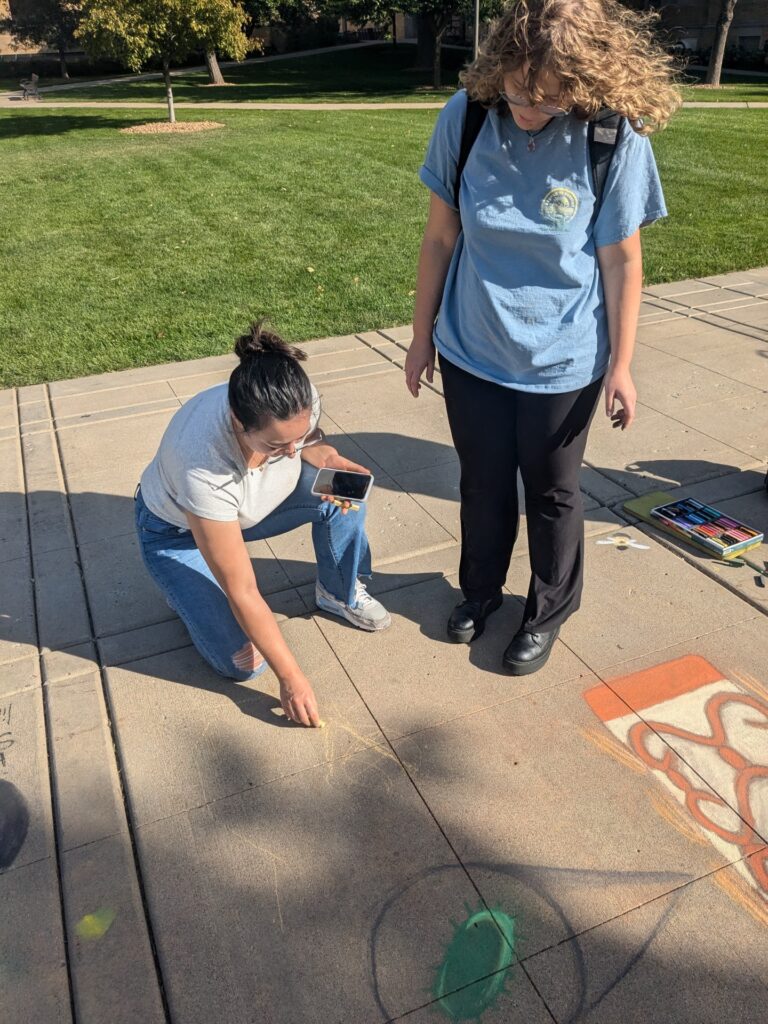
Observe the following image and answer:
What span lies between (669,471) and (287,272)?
4.77 meters

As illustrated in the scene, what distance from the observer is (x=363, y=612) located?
3027mm

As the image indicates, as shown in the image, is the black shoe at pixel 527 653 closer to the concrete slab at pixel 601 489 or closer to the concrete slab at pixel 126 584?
the concrete slab at pixel 126 584

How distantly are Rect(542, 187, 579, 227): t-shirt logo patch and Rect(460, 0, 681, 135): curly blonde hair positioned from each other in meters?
0.20

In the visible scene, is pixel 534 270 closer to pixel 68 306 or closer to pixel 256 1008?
pixel 256 1008

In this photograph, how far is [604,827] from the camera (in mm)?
2242

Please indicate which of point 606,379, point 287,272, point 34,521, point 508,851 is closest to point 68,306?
point 287,272

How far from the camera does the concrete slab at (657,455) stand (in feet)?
13.1

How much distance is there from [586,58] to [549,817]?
2.00m

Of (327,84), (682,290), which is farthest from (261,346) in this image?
(327,84)

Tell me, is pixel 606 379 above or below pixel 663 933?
above

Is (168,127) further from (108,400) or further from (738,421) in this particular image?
(738,421)

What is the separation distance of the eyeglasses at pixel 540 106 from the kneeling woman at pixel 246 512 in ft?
2.87

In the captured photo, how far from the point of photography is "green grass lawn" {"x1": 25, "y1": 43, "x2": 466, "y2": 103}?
23.9 metres

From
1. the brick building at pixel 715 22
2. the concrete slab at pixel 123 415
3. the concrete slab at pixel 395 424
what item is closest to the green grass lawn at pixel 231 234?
the concrete slab at pixel 123 415
